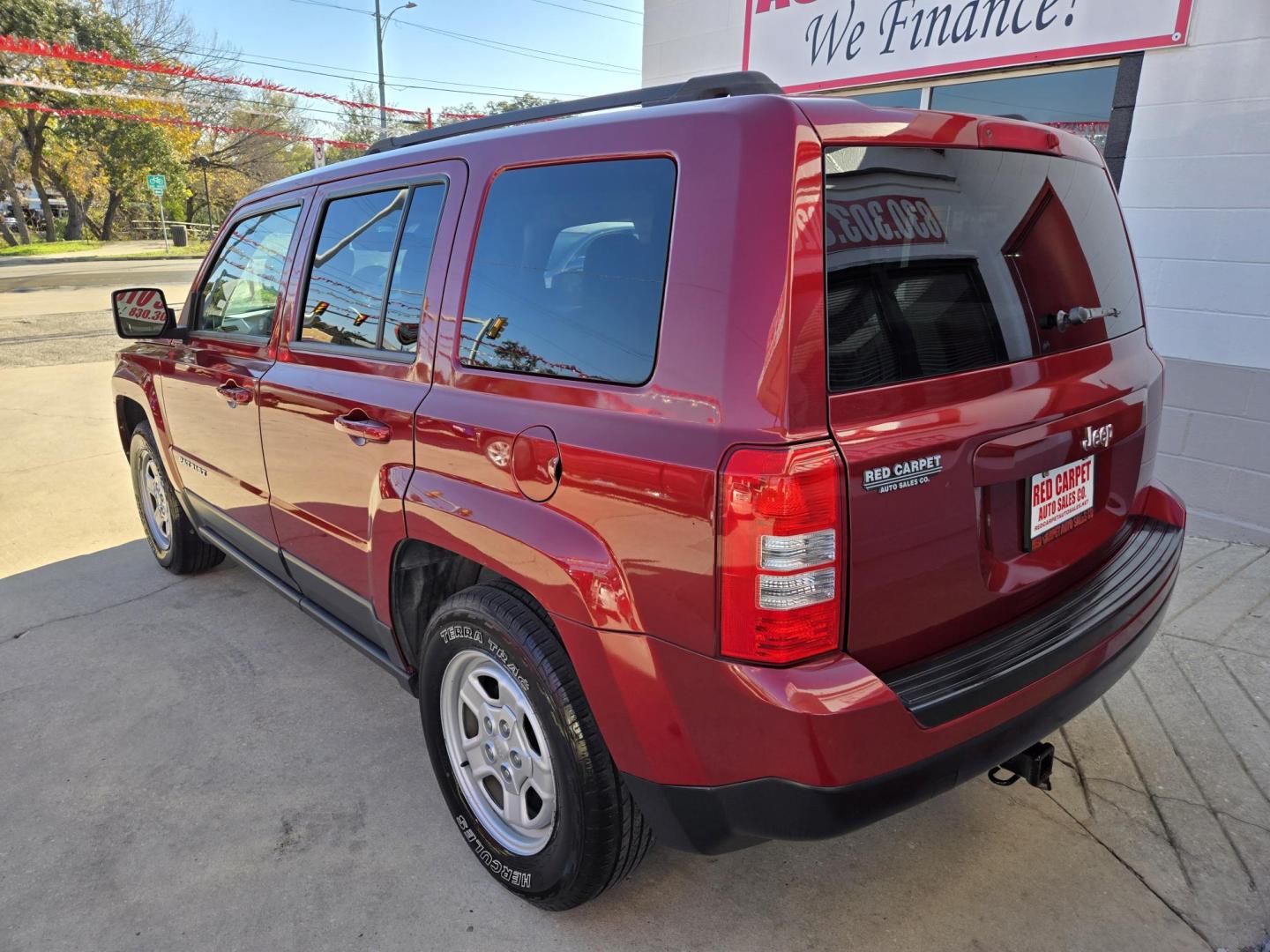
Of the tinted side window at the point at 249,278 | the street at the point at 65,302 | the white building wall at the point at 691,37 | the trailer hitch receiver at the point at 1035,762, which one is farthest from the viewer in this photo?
the street at the point at 65,302

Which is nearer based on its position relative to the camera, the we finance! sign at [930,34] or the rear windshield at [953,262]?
the rear windshield at [953,262]

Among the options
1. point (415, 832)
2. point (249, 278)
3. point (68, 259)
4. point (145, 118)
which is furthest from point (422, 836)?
point (68, 259)

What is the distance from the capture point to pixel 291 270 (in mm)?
3035

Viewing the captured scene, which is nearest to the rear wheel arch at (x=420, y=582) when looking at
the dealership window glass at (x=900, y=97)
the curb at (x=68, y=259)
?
the dealership window glass at (x=900, y=97)

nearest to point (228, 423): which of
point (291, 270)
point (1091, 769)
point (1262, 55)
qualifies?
point (291, 270)

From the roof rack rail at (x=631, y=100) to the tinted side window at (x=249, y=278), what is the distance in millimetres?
525

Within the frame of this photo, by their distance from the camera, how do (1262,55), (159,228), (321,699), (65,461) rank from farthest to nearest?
1. (159,228)
2. (65,461)
3. (1262,55)
4. (321,699)

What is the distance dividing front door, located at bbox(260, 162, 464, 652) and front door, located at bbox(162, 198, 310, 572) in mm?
191

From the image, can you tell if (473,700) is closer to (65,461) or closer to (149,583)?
(149,583)

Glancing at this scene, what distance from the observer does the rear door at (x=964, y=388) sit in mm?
1665

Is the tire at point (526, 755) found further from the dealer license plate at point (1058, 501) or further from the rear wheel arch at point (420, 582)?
the dealer license plate at point (1058, 501)

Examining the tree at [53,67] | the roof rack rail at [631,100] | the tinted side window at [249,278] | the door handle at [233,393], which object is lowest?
the door handle at [233,393]

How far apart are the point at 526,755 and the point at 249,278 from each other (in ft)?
7.70

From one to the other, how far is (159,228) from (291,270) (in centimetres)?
5279
